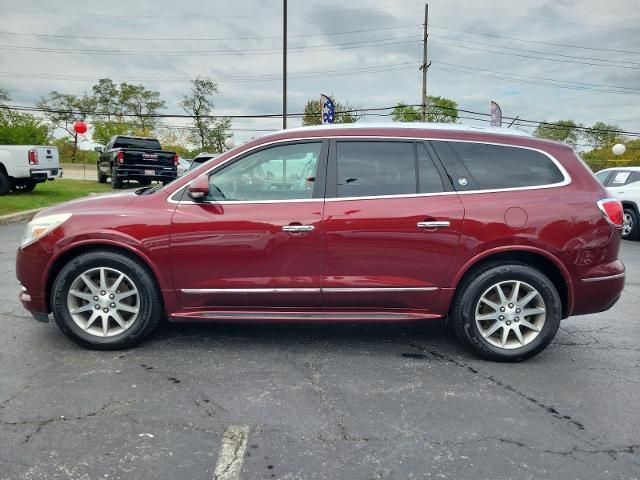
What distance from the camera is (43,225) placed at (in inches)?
159

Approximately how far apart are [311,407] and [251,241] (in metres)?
1.31

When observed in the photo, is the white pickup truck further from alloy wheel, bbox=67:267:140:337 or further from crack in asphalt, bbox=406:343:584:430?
crack in asphalt, bbox=406:343:584:430

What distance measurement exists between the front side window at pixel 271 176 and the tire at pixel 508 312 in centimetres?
146

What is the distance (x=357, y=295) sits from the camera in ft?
12.9

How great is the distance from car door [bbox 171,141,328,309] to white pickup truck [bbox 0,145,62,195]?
12543mm

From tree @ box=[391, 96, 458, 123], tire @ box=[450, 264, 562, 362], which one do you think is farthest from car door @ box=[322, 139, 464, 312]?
tree @ box=[391, 96, 458, 123]

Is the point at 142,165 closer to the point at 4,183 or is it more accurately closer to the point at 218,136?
the point at 4,183

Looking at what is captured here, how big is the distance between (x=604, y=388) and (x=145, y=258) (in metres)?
3.38

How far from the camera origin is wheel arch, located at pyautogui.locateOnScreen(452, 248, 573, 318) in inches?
153

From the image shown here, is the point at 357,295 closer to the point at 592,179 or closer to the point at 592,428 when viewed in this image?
the point at 592,428

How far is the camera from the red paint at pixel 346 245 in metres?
3.86

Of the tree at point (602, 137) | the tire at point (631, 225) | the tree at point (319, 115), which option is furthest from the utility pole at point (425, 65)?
the tree at point (602, 137)

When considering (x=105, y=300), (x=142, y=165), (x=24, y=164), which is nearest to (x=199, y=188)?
(x=105, y=300)

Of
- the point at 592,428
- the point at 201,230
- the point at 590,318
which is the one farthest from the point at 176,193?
the point at 590,318
